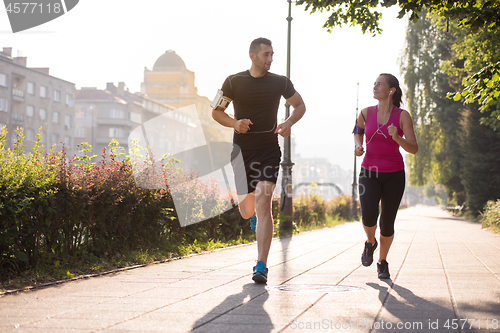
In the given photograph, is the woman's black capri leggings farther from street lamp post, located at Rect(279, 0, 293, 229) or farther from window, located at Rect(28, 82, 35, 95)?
window, located at Rect(28, 82, 35, 95)

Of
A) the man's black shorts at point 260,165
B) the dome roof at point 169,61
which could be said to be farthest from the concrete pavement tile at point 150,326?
the dome roof at point 169,61

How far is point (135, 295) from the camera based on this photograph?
4.27 meters

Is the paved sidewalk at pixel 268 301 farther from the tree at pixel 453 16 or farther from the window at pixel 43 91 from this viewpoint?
the window at pixel 43 91

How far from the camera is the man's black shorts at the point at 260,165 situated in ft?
16.8

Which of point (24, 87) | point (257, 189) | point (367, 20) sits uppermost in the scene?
point (24, 87)

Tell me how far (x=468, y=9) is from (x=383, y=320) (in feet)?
16.9

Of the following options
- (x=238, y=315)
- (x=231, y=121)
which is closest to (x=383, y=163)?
(x=231, y=121)

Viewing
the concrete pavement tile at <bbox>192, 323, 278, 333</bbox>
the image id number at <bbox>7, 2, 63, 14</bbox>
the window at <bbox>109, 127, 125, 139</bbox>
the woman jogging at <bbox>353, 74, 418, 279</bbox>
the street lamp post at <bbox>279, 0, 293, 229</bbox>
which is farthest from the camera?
the window at <bbox>109, 127, 125, 139</bbox>

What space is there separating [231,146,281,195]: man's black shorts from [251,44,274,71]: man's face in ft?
2.65

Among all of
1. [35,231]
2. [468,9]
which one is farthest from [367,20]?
[35,231]

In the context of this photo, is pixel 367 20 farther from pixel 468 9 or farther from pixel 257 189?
pixel 257 189

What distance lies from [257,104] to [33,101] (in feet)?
226

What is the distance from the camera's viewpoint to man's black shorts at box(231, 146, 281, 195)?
5.12 m

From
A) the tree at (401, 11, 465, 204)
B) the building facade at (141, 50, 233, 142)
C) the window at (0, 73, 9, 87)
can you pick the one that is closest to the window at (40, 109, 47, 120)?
the window at (0, 73, 9, 87)
